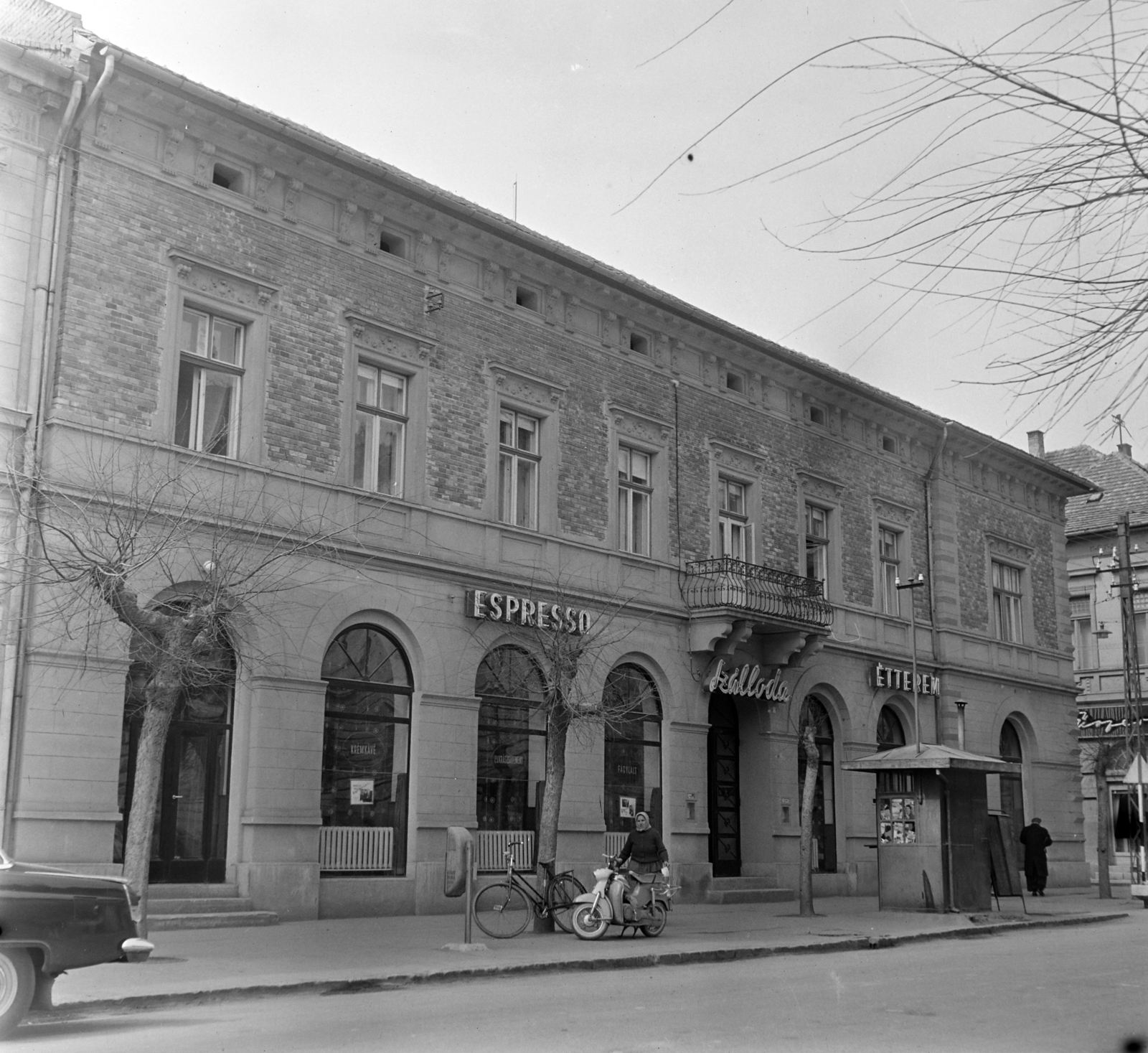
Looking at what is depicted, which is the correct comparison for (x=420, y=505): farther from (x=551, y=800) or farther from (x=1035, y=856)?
(x=1035, y=856)

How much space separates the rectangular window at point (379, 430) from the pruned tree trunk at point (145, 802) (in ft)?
24.5

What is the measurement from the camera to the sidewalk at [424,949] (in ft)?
40.7

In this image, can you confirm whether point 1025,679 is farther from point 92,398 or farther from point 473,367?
point 92,398

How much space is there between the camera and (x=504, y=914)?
17688 millimetres

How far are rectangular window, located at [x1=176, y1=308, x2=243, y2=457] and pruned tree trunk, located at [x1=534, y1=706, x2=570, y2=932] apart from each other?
242 inches

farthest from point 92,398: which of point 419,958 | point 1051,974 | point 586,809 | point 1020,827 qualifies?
point 1020,827

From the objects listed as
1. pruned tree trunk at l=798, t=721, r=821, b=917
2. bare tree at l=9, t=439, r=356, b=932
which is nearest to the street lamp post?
pruned tree trunk at l=798, t=721, r=821, b=917

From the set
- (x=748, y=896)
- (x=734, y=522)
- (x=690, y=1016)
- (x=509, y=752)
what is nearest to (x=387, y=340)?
(x=509, y=752)

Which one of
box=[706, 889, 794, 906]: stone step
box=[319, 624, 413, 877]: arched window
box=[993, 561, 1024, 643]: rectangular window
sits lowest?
box=[706, 889, 794, 906]: stone step

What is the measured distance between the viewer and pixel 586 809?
2470 centimetres

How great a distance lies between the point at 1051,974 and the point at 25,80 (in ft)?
53.8

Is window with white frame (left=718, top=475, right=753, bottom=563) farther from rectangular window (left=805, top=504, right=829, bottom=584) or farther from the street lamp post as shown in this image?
the street lamp post

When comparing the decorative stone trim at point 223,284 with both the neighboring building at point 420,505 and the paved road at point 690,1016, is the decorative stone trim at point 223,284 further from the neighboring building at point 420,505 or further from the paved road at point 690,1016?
the paved road at point 690,1016

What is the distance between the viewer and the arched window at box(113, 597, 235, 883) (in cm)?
1852
